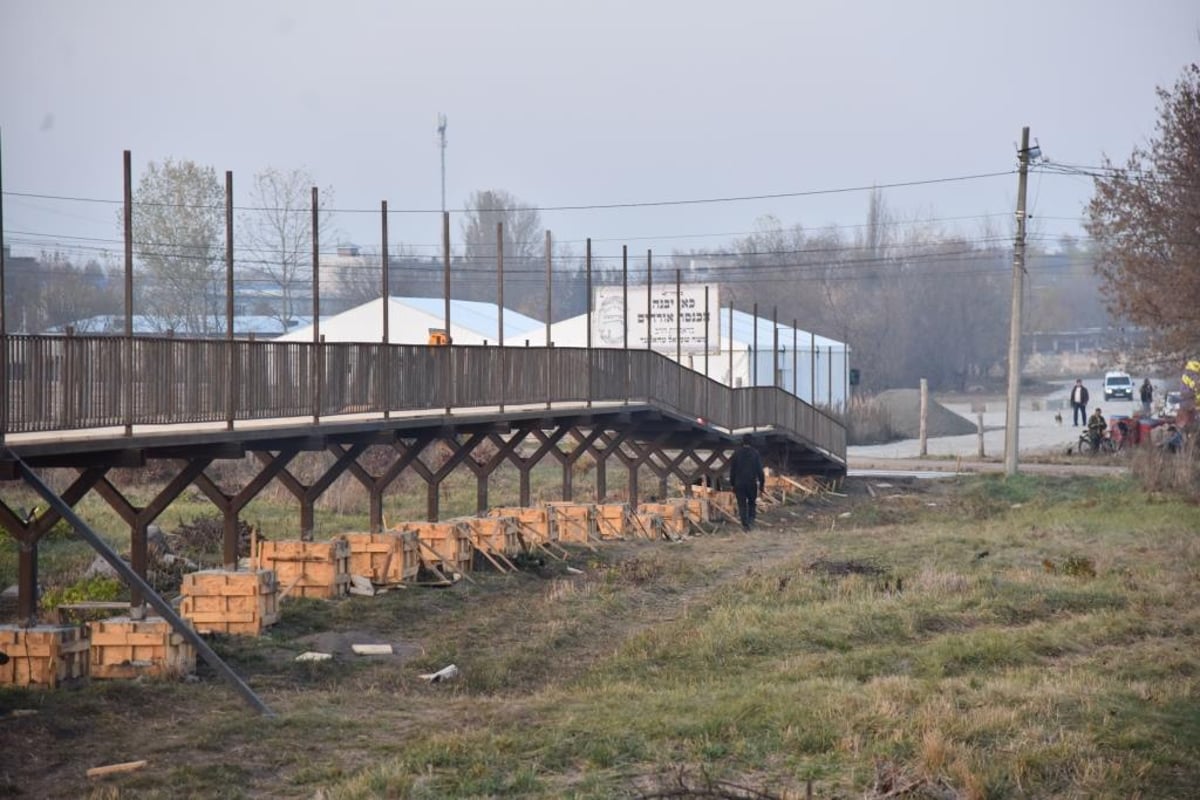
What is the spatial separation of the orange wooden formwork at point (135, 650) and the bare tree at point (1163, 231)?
1404 inches

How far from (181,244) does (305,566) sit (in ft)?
136

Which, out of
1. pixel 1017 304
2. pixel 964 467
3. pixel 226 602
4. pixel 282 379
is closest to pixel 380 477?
pixel 282 379

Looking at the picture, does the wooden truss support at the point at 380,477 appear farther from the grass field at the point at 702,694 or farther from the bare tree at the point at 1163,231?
the bare tree at the point at 1163,231

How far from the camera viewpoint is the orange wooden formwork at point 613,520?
30025 millimetres

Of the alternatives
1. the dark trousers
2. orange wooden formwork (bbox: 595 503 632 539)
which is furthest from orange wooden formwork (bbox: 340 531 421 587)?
the dark trousers

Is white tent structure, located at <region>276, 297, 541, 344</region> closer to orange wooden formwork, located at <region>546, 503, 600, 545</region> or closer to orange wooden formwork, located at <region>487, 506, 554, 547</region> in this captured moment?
orange wooden formwork, located at <region>546, 503, 600, 545</region>

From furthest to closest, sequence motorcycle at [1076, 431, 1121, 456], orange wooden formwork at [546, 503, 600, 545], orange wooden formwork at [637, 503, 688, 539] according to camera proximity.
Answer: motorcycle at [1076, 431, 1121, 456] → orange wooden formwork at [637, 503, 688, 539] → orange wooden formwork at [546, 503, 600, 545]

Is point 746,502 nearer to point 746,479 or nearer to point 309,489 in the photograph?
point 746,479

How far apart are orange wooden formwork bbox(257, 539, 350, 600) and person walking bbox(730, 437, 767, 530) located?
14539 mm

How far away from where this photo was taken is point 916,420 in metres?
72.9

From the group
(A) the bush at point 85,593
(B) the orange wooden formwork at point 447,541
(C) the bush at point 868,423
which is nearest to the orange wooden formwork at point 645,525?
(B) the orange wooden formwork at point 447,541

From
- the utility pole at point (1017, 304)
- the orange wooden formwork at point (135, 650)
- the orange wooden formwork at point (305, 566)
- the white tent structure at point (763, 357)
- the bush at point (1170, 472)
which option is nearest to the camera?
the orange wooden formwork at point (135, 650)

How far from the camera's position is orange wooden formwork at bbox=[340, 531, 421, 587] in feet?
71.1

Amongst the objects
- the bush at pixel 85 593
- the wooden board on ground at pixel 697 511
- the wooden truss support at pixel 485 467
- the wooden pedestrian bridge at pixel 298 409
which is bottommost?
the wooden board on ground at pixel 697 511
